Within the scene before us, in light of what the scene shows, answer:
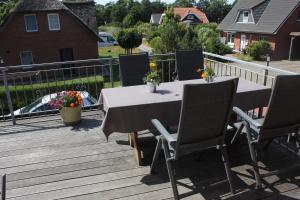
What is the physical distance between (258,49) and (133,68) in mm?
22099

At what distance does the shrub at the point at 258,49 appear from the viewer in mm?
24250

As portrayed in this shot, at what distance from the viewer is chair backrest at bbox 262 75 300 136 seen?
104 inches

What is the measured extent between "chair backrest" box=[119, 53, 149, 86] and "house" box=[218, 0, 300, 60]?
22652 mm

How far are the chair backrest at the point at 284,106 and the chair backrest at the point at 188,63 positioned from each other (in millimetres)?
2248

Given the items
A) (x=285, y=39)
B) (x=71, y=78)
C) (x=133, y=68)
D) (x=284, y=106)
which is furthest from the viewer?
(x=285, y=39)

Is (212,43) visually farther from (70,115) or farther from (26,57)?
(70,115)

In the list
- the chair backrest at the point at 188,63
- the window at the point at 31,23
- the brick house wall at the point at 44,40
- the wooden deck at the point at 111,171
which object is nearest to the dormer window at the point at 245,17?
the brick house wall at the point at 44,40

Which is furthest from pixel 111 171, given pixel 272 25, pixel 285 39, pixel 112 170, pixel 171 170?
pixel 285 39

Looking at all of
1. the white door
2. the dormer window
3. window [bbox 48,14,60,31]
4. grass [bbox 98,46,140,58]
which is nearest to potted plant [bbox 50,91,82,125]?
window [bbox 48,14,60,31]

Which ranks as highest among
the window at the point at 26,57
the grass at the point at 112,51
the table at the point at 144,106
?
the table at the point at 144,106

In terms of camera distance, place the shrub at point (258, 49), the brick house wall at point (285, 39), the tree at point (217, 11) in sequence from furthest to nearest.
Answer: the tree at point (217, 11) < the brick house wall at point (285, 39) < the shrub at point (258, 49)

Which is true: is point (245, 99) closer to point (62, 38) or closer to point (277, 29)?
point (62, 38)

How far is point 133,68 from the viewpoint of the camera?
4.54 metres

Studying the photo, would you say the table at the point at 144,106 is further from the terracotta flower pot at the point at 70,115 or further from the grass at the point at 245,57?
the grass at the point at 245,57
